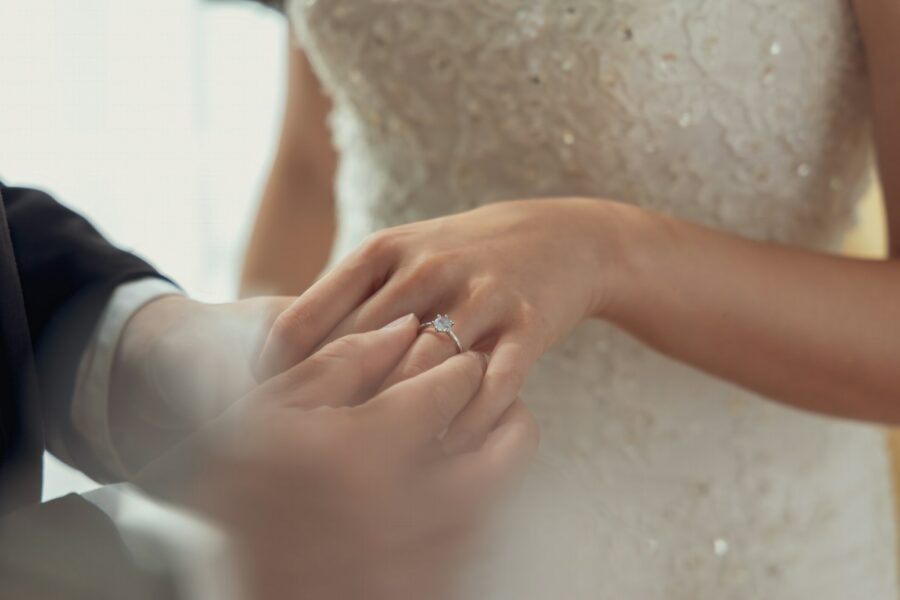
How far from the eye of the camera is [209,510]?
0.26m

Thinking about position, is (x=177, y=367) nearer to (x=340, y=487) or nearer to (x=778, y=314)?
(x=340, y=487)

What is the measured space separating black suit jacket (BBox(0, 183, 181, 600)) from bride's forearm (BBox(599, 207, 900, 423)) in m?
0.30

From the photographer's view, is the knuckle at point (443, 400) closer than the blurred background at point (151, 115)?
Yes

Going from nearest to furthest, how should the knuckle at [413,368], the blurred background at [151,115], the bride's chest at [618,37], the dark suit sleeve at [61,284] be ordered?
1. the knuckle at [413,368]
2. the dark suit sleeve at [61,284]
3. the bride's chest at [618,37]
4. the blurred background at [151,115]

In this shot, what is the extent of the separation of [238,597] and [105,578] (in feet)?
0.18

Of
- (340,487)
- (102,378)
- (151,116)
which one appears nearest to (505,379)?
(340,487)

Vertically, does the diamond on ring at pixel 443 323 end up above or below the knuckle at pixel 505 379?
above

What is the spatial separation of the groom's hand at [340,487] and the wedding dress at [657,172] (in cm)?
29

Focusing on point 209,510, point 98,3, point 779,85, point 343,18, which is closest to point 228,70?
point 98,3

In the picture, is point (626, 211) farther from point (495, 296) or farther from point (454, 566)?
point (454, 566)

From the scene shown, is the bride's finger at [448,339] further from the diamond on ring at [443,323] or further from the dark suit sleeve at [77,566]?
the dark suit sleeve at [77,566]

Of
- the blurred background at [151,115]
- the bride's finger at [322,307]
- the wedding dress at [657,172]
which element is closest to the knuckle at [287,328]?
the bride's finger at [322,307]

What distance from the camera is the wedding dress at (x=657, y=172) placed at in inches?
24.3

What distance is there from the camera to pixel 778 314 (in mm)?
548
